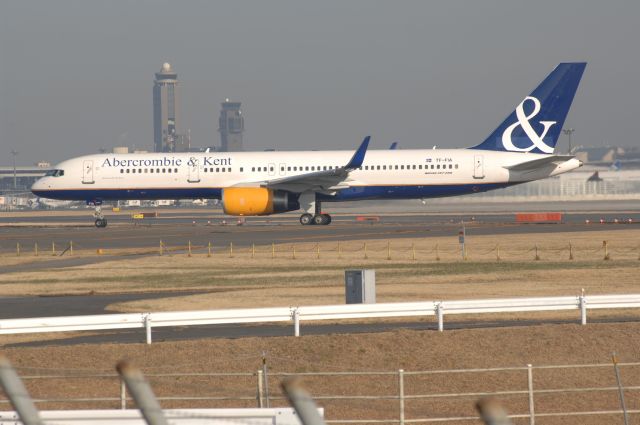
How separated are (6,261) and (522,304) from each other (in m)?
30.6

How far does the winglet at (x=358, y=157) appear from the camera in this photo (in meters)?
62.8

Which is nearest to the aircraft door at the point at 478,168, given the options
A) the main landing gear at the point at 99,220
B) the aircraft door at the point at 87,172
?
the aircraft door at the point at 87,172

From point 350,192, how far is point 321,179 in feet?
7.98

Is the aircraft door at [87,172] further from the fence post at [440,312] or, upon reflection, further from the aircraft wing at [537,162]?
the fence post at [440,312]

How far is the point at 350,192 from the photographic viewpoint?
66000 mm

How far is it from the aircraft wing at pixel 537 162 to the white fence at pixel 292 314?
41122 mm

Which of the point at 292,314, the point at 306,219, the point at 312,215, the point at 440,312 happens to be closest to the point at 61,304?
the point at 292,314

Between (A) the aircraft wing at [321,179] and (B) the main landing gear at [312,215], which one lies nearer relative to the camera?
(A) the aircraft wing at [321,179]

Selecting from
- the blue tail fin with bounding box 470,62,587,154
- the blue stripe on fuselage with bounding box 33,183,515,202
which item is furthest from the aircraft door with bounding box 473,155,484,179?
the blue tail fin with bounding box 470,62,587,154

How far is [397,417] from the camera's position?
17656mm

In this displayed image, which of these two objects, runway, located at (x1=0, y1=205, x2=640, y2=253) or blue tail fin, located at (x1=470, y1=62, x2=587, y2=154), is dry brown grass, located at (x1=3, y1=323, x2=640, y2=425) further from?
blue tail fin, located at (x1=470, y1=62, x2=587, y2=154)

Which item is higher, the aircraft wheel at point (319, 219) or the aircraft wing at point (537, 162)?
the aircraft wing at point (537, 162)

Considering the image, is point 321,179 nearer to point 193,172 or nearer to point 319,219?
point 319,219

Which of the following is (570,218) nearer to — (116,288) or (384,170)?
A: (384,170)
